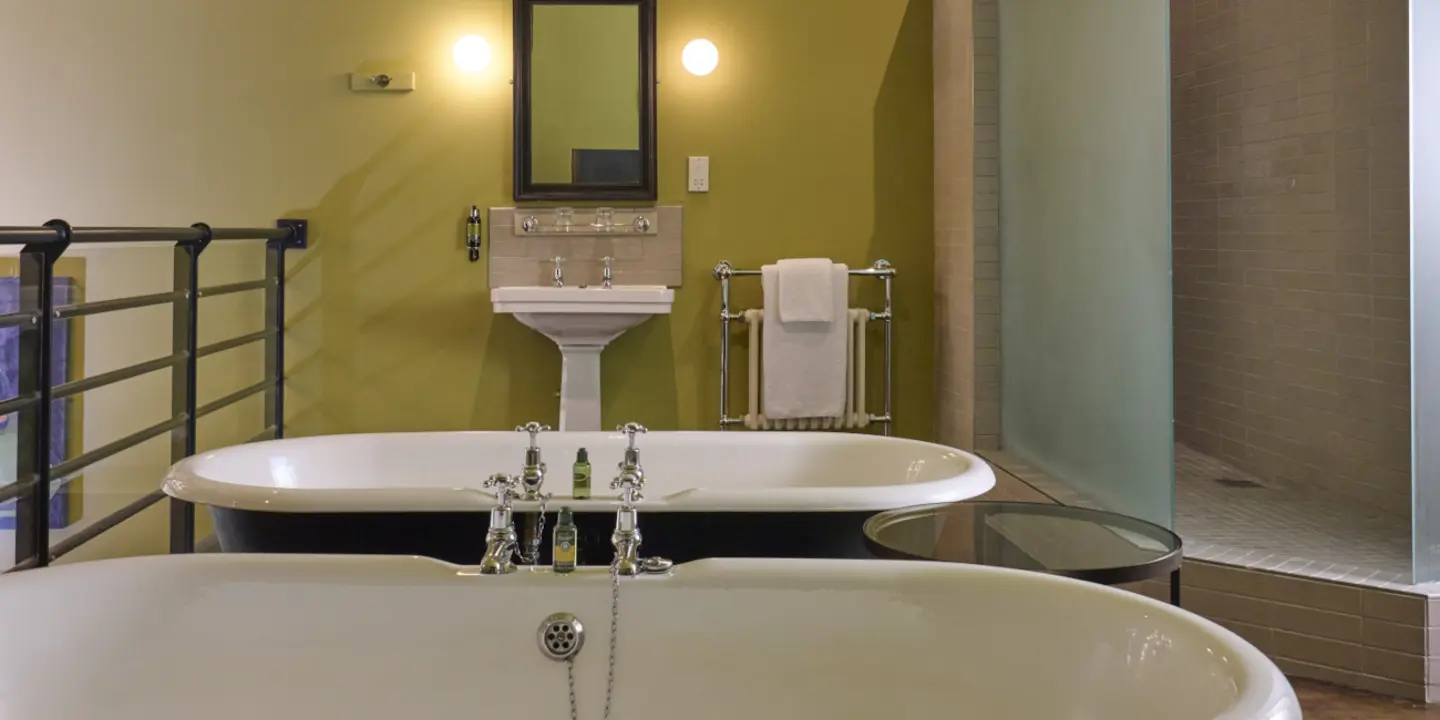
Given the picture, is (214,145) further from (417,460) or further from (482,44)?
(417,460)

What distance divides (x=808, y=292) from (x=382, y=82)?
1.76 meters

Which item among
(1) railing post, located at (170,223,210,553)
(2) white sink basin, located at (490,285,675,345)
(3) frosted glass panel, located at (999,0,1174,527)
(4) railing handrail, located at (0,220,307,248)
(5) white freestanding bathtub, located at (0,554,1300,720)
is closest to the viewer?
(5) white freestanding bathtub, located at (0,554,1300,720)

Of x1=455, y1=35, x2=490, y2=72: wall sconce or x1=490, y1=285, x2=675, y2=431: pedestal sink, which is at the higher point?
x1=455, y1=35, x2=490, y2=72: wall sconce

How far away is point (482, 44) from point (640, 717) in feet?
11.3

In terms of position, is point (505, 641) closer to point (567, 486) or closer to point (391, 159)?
point (567, 486)

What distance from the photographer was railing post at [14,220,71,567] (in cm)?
286

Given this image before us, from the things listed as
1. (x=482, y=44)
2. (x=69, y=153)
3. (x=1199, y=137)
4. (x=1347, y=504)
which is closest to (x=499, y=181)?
(x=482, y=44)

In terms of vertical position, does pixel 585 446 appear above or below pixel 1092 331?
below

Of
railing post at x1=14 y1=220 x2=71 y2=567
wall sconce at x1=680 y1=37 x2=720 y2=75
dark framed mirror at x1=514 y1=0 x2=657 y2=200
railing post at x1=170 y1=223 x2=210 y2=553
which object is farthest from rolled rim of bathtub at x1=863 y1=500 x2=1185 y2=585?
wall sconce at x1=680 y1=37 x2=720 y2=75

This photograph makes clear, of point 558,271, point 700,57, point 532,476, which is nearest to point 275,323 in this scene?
point 558,271

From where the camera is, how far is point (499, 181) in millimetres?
4793

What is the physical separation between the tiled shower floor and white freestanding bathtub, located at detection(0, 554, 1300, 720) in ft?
4.84

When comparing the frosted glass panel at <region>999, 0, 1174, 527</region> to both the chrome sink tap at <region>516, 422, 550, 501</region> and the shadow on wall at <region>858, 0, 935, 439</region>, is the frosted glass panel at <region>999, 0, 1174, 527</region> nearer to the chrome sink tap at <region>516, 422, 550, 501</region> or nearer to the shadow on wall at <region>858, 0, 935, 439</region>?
the shadow on wall at <region>858, 0, 935, 439</region>

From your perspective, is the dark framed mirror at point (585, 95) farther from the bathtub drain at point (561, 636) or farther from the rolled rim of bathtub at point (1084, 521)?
the bathtub drain at point (561, 636)
